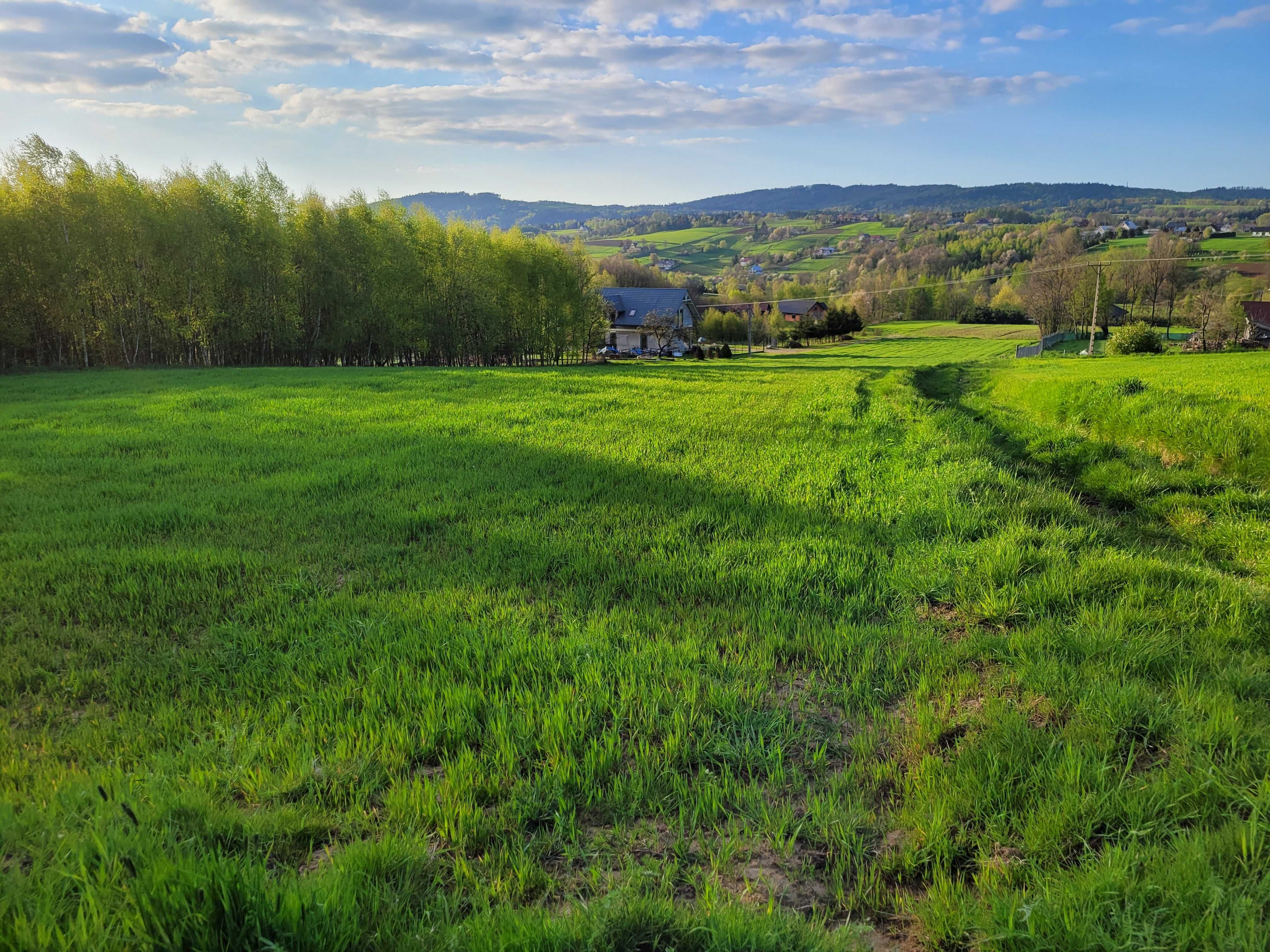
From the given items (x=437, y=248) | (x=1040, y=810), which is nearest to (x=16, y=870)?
(x=1040, y=810)

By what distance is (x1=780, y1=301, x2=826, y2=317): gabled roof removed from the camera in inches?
3826

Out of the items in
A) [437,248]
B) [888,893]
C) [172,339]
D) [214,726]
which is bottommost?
[888,893]

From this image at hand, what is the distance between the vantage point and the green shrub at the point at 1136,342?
41469 millimetres

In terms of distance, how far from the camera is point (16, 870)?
211 centimetres

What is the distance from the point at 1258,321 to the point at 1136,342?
2536cm

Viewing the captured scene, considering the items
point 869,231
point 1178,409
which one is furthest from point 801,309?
point 869,231

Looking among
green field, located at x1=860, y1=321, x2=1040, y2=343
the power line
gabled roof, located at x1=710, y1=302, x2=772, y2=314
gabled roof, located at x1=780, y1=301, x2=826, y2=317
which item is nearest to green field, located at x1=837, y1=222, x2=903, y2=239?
the power line

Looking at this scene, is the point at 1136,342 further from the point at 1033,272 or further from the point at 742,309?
the point at 742,309

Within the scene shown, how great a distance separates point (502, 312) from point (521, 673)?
156 ft

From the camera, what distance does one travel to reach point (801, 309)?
322ft

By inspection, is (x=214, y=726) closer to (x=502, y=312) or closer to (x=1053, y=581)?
(x=1053, y=581)

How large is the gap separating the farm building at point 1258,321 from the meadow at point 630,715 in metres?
65.6

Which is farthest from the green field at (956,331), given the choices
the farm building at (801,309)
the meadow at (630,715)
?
the meadow at (630,715)

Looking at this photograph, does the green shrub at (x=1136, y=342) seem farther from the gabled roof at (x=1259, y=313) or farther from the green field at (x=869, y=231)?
the green field at (x=869, y=231)
